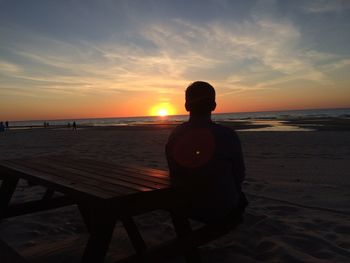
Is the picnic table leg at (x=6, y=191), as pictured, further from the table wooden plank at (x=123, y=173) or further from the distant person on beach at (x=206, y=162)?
the distant person on beach at (x=206, y=162)

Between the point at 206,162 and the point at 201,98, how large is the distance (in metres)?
0.55

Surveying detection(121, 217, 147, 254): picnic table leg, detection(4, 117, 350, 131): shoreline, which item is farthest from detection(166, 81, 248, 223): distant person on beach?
detection(4, 117, 350, 131): shoreline

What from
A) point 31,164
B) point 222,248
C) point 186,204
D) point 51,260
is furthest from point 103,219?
point 31,164

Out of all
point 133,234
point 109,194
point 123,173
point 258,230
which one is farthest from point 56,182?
point 258,230

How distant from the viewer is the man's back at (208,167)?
265 cm

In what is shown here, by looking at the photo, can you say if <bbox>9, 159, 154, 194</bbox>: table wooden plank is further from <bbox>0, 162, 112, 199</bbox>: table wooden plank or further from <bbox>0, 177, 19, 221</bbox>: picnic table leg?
<bbox>0, 177, 19, 221</bbox>: picnic table leg

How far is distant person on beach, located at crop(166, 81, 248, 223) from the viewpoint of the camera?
2.66m

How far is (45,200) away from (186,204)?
7.86 feet

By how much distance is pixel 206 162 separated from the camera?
267 cm

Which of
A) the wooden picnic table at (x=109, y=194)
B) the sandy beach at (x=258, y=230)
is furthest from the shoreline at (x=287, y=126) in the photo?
the wooden picnic table at (x=109, y=194)

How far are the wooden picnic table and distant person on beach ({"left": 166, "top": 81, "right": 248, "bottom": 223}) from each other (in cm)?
14

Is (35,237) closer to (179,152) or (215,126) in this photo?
(179,152)

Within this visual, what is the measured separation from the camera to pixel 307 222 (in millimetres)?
4168

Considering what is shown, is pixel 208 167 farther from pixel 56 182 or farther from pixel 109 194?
pixel 56 182
